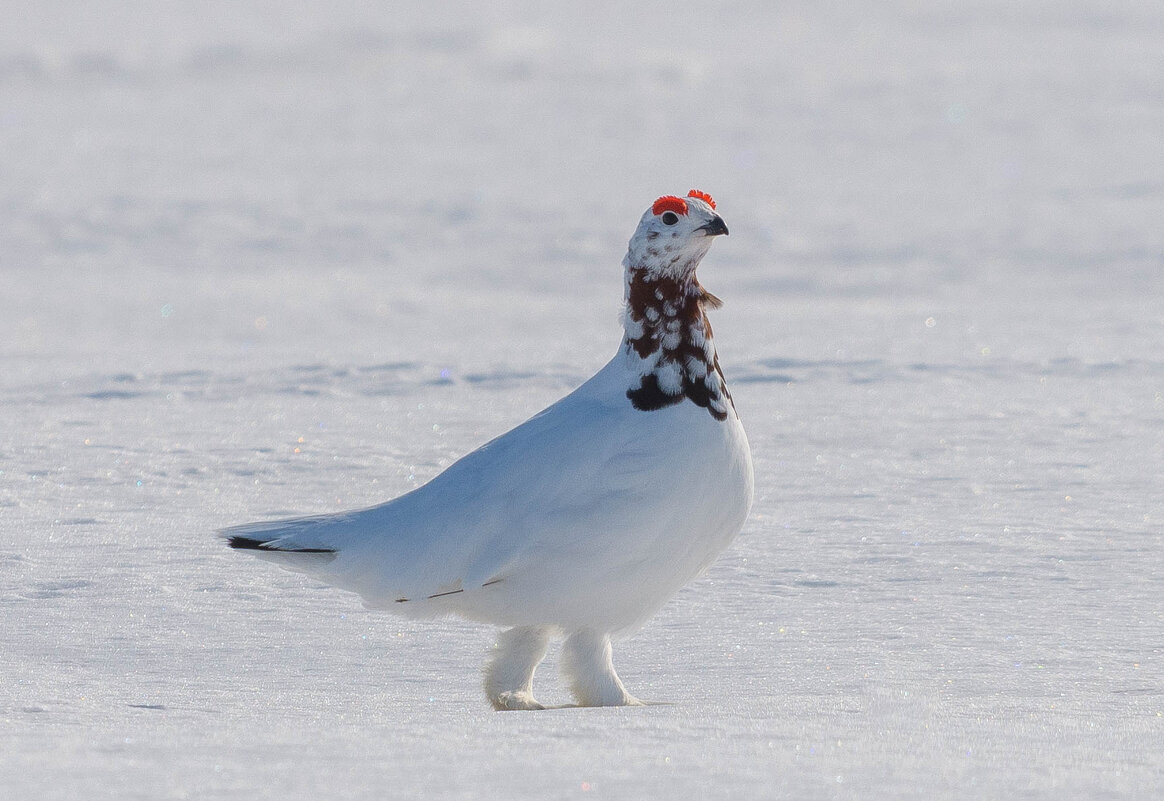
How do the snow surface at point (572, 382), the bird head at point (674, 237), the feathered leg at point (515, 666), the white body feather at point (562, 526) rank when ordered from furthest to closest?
the bird head at point (674, 237) < the feathered leg at point (515, 666) < the white body feather at point (562, 526) < the snow surface at point (572, 382)

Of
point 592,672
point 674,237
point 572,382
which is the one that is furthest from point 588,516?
point 572,382

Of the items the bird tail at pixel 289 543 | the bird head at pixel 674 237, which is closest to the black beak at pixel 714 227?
the bird head at pixel 674 237

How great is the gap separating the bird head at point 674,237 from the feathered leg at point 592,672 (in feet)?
2.60

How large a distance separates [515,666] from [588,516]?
1.29 feet

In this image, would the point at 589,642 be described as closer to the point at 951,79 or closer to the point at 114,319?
the point at 114,319

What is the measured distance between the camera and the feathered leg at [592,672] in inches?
125

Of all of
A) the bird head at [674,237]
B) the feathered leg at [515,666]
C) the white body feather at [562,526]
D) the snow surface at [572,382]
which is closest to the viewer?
the snow surface at [572,382]

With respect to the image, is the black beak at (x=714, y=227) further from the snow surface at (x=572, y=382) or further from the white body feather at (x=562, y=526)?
the snow surface at (x=572, y=382)

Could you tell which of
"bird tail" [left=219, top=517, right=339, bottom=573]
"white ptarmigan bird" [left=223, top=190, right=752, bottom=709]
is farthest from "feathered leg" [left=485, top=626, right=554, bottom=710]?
"bird tail" [left=219, top=517, right=339, bottom=573]

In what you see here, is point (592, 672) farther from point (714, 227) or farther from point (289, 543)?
point (714, 227)

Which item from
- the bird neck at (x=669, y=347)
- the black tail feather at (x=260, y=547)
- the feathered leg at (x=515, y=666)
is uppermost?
the bird neck at (x=669, y=347)

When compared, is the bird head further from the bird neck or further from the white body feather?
the white body feather

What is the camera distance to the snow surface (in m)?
2.61

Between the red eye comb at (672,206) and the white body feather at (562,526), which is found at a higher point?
the red eye comb at (672,206)
